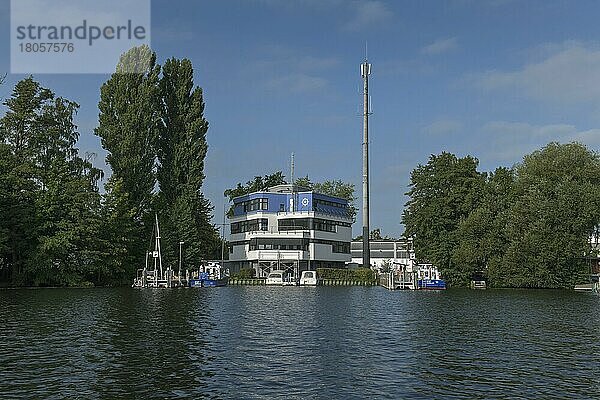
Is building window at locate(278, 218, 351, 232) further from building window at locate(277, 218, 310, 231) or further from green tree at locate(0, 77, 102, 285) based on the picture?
green tree at locate(0, 77, 102, 285)

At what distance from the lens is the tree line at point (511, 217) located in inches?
3378

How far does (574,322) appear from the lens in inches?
1633

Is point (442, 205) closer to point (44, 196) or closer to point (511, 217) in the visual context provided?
point (511, 217)

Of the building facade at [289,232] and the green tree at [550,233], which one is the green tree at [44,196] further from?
the green tree at [550,233]

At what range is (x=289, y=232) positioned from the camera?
112m

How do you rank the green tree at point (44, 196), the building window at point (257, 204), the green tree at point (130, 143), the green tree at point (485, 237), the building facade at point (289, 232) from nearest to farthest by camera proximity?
the green tree at point (44, 196), the green tree at point (130, 143), the green tree at point (485, 237), the building facade at point (289, 232), the building window at point (257, 204)

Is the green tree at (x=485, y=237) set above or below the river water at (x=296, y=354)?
above

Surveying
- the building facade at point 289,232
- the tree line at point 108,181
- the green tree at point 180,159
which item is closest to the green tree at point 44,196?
the tree line at point 108,181

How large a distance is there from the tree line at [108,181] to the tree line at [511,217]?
3300 centimetres

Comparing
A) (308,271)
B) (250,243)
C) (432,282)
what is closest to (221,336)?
(432,282)

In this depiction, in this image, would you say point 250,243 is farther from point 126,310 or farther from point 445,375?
point 445,375

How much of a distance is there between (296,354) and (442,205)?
72.4 metres

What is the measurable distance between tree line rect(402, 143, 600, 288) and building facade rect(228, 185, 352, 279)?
17850 mm

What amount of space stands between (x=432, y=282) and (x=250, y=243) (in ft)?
121
